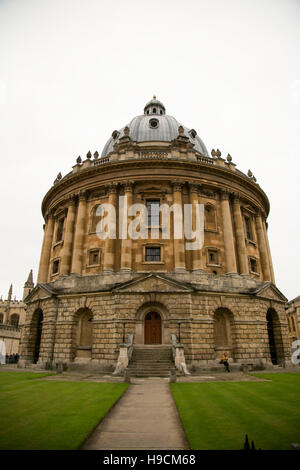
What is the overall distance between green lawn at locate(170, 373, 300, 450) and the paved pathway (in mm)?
347

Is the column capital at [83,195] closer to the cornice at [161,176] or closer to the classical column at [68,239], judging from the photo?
the cornice at [161,176]

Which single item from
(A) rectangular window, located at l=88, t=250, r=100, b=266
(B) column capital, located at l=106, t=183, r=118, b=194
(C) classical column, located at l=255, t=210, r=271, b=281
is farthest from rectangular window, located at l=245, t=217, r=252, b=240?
(A) rectangular window, located at l=88, t=250, r=100, b=266

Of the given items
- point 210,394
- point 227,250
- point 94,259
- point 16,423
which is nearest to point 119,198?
point 94,259

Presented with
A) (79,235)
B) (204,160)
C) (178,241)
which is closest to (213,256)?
(178,241)

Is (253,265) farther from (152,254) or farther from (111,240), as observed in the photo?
(111,240)

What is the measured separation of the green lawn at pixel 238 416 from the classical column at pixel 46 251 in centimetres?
2464

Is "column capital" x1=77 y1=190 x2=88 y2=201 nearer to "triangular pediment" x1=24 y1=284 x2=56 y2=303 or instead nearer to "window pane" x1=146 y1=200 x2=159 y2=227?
"window pane" x1=146 y1=200 x2=159 y2=227

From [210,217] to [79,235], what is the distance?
13864mm

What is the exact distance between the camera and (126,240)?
28031 millimetres

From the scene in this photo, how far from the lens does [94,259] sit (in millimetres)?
29719

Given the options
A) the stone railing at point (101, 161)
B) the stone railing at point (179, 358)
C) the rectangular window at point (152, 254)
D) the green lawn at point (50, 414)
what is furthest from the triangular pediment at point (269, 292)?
the stone railing at point (101, 161)

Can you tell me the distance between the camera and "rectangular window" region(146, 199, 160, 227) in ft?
96.6
